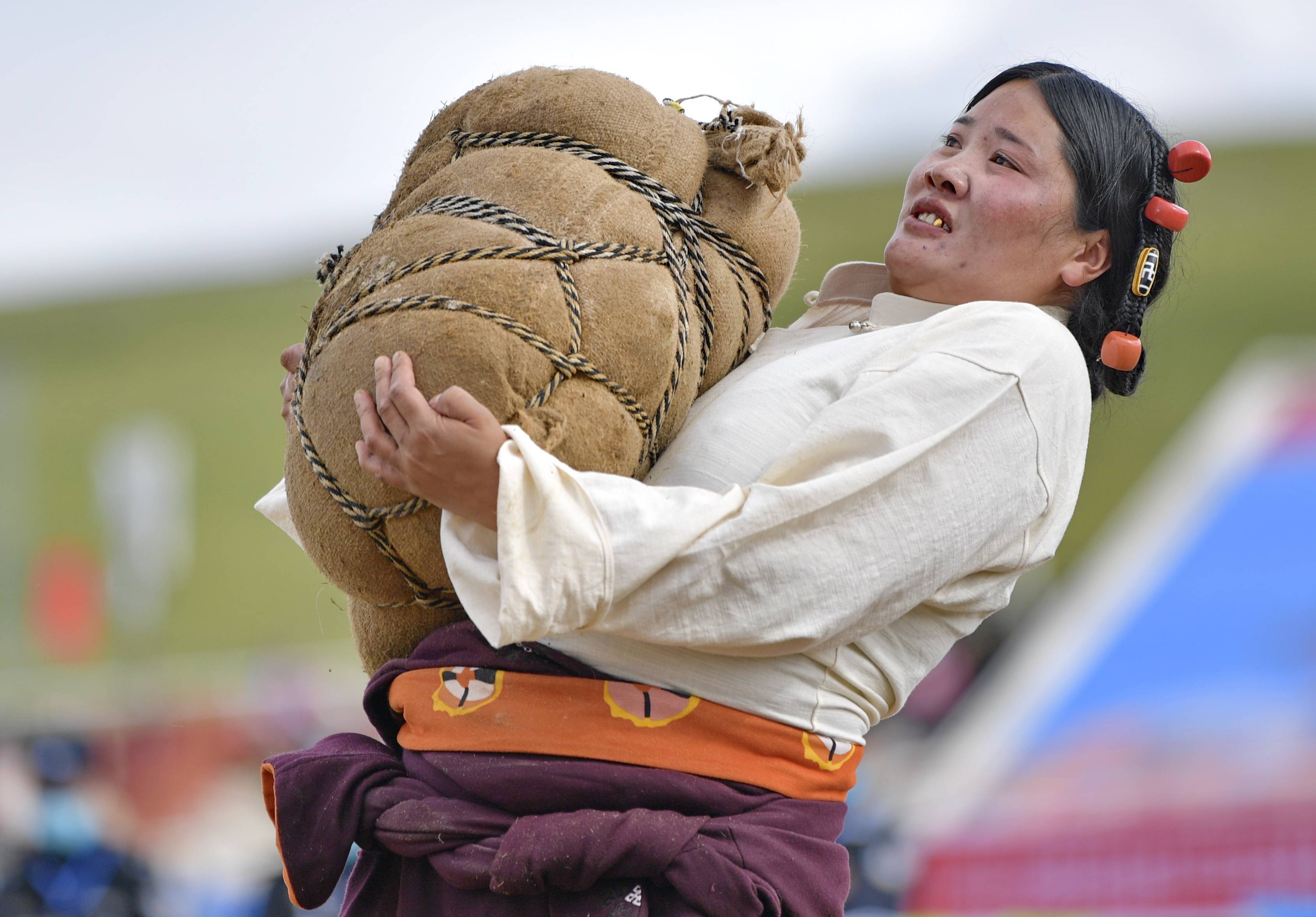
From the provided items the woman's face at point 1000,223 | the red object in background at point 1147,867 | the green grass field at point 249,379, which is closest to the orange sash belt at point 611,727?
the woman's face at point 1000,223

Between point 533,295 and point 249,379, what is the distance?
50.0ft

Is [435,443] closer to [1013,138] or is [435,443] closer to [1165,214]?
[1013,138]

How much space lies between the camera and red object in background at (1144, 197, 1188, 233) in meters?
1.45

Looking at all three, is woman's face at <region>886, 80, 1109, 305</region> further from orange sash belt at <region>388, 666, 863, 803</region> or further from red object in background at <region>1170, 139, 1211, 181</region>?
orange sash belt at <region>388, 666, 863, 803</region>

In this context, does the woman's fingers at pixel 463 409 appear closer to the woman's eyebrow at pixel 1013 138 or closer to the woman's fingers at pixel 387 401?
the woman's fingers at pixel 387 401

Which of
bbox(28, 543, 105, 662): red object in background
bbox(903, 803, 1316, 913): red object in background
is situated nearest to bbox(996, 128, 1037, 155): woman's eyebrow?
bbox(903, 803, 1316, 913): red object in background

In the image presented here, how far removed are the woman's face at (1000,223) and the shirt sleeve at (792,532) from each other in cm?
28

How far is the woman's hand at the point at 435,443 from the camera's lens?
0.99 m

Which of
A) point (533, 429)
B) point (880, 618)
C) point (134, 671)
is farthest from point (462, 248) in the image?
point (134, 671)

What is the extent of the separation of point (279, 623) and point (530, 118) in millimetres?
11589

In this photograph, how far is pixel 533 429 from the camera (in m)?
1.04

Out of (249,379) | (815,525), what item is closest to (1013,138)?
(815,525)

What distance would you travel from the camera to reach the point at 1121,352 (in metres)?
1.39

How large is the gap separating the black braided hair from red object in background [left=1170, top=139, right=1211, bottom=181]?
0.02 metres
